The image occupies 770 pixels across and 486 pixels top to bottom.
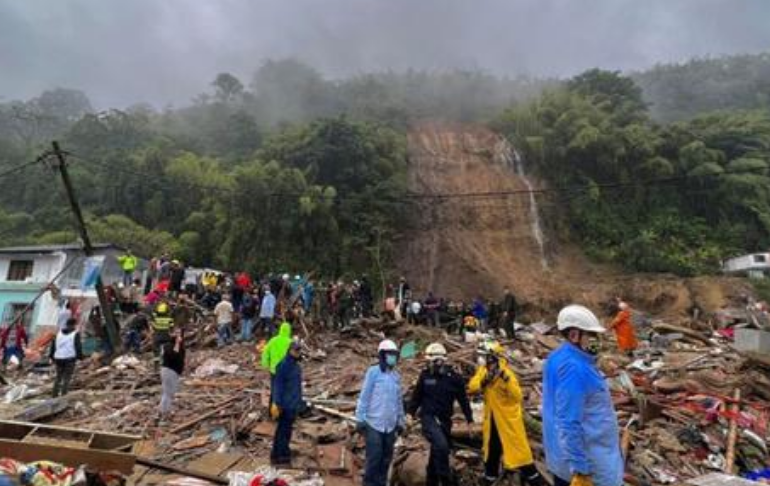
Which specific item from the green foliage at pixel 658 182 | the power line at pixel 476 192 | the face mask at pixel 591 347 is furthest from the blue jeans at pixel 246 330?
the green foliage at pixel 658 182

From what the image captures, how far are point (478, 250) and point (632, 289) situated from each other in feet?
28.3

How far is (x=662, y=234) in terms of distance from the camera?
104 ft

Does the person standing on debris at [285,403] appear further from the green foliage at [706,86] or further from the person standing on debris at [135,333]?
the green foliage at [706,86]

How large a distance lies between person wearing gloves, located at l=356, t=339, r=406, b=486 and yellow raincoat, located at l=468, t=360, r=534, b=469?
3.43 ft

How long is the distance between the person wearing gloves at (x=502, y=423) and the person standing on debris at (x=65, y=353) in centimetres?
861

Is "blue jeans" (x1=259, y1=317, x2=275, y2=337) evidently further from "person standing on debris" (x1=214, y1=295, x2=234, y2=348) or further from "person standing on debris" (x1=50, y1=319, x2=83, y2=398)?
"person standing on debris" (x1=50, y1=319, x2=83, y2=398)

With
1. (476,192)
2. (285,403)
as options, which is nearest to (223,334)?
(285,403)

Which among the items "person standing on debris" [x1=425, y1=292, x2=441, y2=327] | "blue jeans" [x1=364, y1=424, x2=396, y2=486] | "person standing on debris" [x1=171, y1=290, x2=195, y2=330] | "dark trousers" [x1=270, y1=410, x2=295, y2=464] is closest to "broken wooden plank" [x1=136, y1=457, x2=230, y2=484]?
"dark trousers" [x1=270, y1=410, x2=295, y2=464]

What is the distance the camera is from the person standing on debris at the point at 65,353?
11.4m

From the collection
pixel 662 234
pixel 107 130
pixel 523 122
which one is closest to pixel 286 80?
pixel 107 130

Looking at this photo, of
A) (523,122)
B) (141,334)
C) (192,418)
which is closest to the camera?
(192,418)

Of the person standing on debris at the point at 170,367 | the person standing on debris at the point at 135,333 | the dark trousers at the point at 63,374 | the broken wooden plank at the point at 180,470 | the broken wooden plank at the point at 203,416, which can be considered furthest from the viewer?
the person standing on debris at the point at 135,333

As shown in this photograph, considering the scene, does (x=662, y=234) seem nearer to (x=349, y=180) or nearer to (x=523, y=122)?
(x=523, y=122)

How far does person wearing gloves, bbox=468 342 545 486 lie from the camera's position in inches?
256
